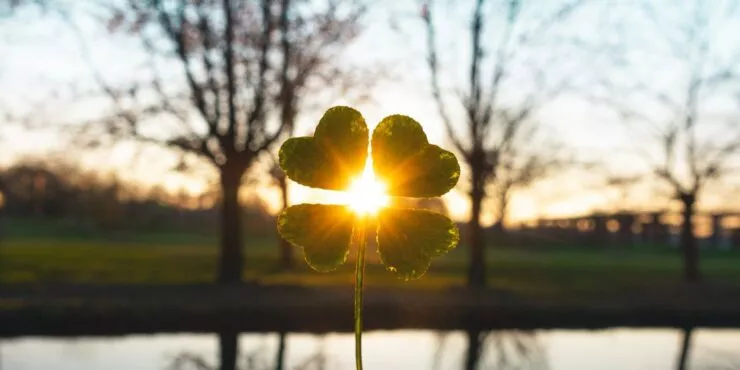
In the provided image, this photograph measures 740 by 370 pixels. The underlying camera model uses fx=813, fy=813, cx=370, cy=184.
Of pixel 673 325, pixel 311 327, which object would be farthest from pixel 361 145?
pixel 673 325

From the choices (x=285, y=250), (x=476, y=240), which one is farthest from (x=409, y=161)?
(x=285, y=250)

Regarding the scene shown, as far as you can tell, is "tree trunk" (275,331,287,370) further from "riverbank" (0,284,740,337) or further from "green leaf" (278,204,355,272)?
"green leaf" (278,204,355,272)

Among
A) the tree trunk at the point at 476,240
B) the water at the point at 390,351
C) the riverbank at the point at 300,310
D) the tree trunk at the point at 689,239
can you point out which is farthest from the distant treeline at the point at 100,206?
the water at the point at 390,351

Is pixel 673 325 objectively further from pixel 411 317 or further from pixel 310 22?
pixel 310 22

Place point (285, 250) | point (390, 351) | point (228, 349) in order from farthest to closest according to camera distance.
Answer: point (285, 250)
point (228, 349)
point (390, 351)

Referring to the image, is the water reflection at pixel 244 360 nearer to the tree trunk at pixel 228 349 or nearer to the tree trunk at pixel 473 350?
the tree trunk at pixel 228 349

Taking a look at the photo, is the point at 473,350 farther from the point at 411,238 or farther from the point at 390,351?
the point at 411,238
